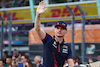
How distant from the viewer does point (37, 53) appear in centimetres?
1027

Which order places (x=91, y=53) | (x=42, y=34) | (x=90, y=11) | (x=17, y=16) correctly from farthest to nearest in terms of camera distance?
(x=17, y=16), (x=90, y=11), (x=91, y=53), (x=42, y=34)

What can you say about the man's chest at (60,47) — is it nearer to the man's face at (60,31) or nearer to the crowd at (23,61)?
the man's face at (60,31)

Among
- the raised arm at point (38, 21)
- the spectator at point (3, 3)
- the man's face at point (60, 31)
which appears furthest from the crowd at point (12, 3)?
the raised arm at point (38, 21)

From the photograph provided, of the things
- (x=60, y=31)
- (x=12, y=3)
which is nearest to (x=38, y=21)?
(x=60, y=31)

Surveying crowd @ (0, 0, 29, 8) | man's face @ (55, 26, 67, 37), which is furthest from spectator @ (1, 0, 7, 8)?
man's face @ (55, 26, 67, 37)

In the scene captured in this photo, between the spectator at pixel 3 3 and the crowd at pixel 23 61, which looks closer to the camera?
the crowd at pixel 23 61

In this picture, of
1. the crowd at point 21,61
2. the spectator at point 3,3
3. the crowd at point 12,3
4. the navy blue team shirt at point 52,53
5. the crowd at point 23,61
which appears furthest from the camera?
the spectator at point 3,3

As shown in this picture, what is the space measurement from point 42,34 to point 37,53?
21.9 feet

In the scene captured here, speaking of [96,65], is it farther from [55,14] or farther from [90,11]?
[55,14]

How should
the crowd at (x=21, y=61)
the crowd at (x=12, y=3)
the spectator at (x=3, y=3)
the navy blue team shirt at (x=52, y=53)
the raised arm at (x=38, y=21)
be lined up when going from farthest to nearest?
the spectator at (x=3, y=3) < the crowd at (x=12, y=3) < the crowd at (x=21, y=61) < the navy blue team shirt at (x=52, y=53) < the raised arm at (x=38, y=21)

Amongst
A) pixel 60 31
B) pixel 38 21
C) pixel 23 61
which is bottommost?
pixel 23 61

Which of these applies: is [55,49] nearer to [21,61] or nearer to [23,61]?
[23,61]

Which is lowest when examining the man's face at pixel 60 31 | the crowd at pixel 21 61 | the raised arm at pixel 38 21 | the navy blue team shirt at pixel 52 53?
the crowd at pixel 21 61

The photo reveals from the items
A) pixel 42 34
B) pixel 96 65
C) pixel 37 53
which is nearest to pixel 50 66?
pixel 42 34
